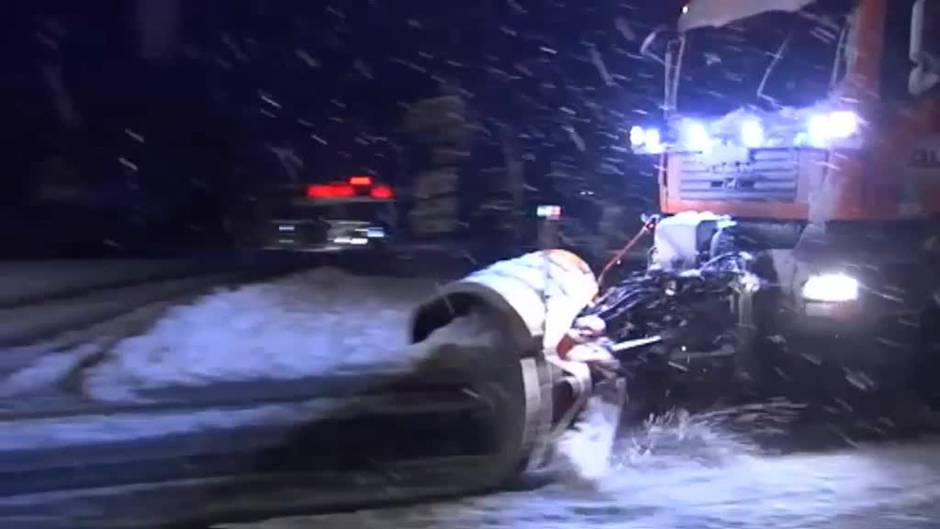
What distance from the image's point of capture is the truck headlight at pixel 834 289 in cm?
966

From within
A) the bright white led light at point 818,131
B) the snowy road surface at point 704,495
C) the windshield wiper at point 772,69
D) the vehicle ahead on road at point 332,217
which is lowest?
the snowy road surface at point 704,495

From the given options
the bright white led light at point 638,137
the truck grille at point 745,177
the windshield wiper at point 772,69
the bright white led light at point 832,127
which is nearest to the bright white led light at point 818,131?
the bright white led light at point 832,127

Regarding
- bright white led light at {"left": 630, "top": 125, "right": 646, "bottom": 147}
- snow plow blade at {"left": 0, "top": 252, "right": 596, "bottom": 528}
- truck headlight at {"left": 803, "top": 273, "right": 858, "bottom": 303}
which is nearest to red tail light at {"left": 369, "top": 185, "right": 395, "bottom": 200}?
bright white led light at {"left": 630, "top": 125, "right": 646, "bottom": 147}

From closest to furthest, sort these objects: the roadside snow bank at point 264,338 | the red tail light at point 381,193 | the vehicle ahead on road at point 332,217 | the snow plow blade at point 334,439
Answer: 1. the snow plow blade at point 334,439
2. the roadside snow bank at point 264,338
3. the vehicle ahead on road at point 332,217
4. the red tail light at point 381,193

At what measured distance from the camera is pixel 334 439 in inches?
311

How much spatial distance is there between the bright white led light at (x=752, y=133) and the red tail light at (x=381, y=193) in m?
13.5

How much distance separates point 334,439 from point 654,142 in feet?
16.1

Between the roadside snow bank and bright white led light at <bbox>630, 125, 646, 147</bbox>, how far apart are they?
8.56ft

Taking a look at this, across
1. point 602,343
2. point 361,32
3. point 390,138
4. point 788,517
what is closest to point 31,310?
point 602,343

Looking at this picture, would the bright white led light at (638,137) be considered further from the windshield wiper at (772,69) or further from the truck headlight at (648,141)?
the windshield wiper at (772,69)

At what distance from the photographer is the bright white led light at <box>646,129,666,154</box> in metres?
11.7

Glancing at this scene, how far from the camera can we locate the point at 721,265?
10.4 meters

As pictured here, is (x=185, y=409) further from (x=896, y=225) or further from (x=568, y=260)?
(x=896, y=225)

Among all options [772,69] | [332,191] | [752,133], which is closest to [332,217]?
[332,191]
